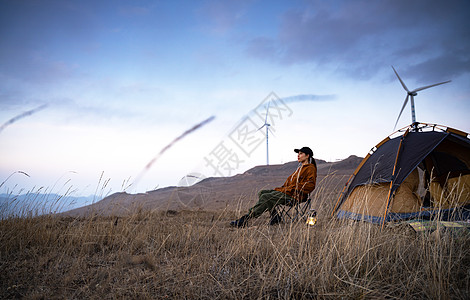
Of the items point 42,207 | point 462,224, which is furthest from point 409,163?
point 42,207

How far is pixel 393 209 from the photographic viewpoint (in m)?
4.70

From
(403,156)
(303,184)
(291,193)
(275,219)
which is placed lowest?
(275,219)

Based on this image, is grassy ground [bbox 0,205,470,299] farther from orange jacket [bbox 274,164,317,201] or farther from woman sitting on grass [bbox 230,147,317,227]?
orange jacket [bbox 274,164,317,201]

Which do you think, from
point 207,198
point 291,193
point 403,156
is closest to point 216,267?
point 291,193

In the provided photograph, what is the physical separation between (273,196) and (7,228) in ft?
12.0

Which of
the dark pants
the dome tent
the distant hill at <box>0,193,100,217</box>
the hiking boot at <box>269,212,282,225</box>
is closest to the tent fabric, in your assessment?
the dome tent

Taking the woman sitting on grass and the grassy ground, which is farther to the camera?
the woman sitting on grass

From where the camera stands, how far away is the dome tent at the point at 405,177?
14.7 feet

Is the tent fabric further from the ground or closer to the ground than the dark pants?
further from the ground

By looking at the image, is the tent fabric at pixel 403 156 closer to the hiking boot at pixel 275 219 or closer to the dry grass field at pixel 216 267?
the hiking boot at pixel 275 219

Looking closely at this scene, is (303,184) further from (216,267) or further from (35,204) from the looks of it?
(35,204)

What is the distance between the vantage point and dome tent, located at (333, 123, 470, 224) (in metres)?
4.48

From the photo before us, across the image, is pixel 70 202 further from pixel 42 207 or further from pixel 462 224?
pixel 462 224

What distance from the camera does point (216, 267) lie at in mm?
2373
